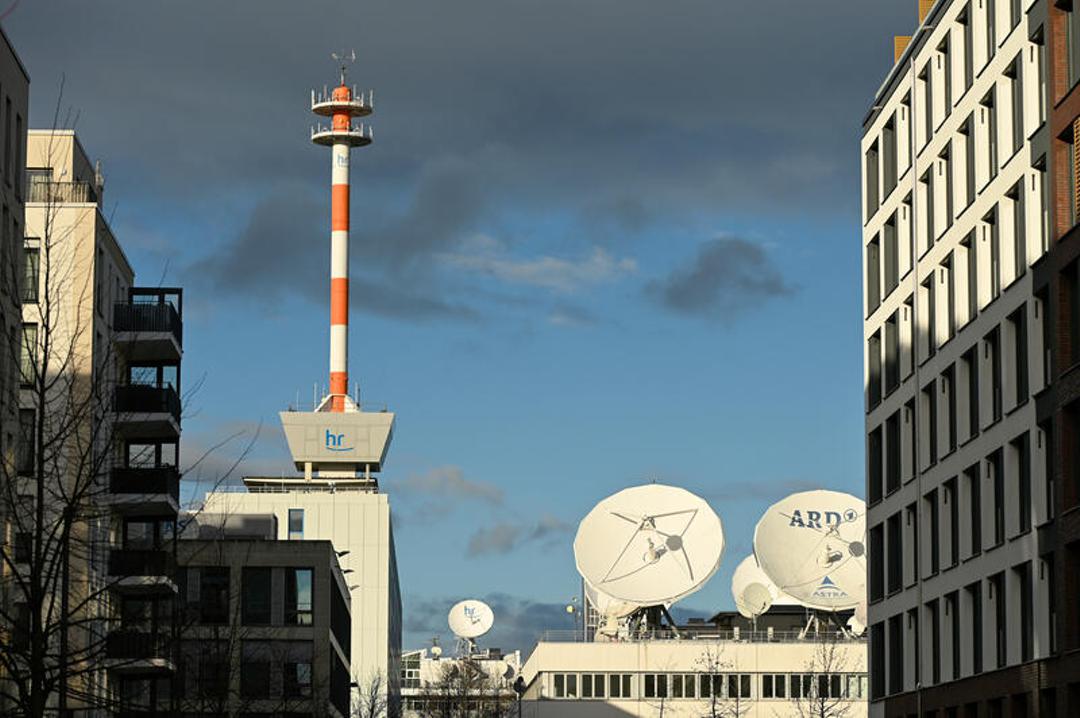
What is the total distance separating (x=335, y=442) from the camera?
19650 centimetres

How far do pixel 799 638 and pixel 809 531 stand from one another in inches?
1236

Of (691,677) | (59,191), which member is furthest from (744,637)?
(59,191)

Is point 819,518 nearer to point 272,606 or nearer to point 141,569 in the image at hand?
point 272,606

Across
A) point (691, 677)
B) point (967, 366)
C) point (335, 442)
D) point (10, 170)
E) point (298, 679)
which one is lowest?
point (298, 679)

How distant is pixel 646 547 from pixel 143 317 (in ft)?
216

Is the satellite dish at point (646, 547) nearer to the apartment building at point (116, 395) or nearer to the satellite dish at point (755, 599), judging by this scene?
the satellite dish at point (755, 599)

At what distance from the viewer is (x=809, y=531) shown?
13838 cm

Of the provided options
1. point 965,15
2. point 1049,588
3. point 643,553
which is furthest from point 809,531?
point 1049,588

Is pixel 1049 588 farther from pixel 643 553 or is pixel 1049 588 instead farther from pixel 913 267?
pixel 643 553

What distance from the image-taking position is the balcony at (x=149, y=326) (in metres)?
87.1

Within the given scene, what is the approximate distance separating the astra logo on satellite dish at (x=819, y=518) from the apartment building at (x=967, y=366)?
160 ft

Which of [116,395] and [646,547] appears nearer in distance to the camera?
[116,395]

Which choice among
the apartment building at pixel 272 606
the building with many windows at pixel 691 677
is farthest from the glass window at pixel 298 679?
the building with many windows at pixel 691 677

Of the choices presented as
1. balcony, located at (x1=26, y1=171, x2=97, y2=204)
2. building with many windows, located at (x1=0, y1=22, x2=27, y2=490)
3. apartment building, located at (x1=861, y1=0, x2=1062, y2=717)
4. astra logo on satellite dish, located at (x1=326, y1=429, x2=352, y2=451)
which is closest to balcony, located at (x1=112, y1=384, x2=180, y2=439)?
balcony, located at (x1=26, y1=171, x2=97, y2=204)
